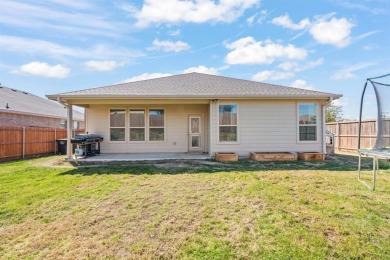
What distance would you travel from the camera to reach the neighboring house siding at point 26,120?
535 inches

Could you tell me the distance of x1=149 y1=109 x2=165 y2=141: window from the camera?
1138 cm

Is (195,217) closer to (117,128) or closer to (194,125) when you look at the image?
(194,125)

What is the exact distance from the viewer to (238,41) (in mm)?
14797

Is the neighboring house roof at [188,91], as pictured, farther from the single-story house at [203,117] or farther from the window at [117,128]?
the window at [117,128]

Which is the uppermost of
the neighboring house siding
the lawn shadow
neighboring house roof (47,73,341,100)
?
neighboring house roof (47,73,341,100)

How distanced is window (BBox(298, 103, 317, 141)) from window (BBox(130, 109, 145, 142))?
726cm

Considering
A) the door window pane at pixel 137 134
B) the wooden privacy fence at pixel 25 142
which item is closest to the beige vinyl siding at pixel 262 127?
the door window pane at pixel 137 134

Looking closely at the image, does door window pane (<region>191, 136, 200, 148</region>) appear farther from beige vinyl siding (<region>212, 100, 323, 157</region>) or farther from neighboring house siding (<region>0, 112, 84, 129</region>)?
neighboring house siding (<region>0, 112, 84, 129</region>)

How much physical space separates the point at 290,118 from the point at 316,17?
193 inches

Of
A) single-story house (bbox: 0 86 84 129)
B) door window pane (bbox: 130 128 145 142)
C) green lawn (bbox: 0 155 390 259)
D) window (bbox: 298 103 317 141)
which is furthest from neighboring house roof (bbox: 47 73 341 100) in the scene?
single-story house (bbox: 0 86 84 129)

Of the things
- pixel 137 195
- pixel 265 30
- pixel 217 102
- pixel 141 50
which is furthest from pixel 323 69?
pixel 137 195

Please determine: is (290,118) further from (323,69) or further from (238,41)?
(323,69)

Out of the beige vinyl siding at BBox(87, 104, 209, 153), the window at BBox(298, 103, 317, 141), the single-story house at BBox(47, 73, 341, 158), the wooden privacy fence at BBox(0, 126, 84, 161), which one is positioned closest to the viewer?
the single-story house at BBox(47, 73, 341, 158)

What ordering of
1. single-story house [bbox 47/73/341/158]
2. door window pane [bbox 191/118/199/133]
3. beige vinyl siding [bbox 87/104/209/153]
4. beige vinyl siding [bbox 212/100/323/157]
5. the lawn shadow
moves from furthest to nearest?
door window pane [bbox 191/118/199/133]
beige vinyl siding [bbox 87/104/209/153]
beige vinyl siding [bbox 212/100/323/157]
single-story house [bbox 47/73/341/158]
the lawn shadow
